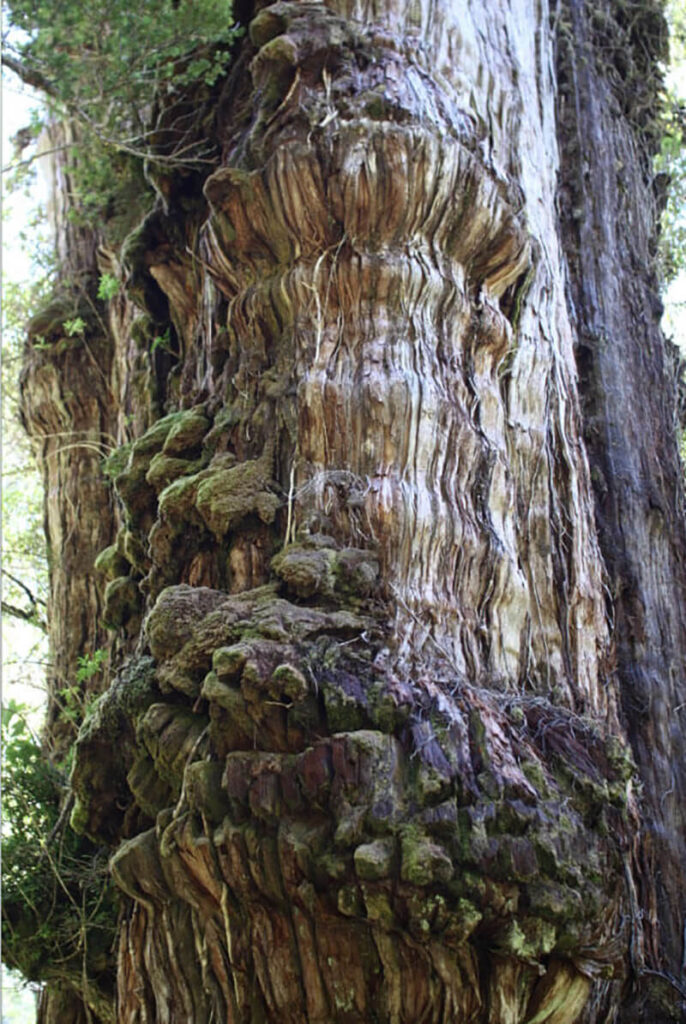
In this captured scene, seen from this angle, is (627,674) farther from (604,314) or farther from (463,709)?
(604,314)

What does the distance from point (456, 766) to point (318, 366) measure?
1.57 meters

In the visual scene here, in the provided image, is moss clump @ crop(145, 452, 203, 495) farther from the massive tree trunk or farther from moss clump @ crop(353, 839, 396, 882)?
moss clump @ crop(353, 839, 396, 882)

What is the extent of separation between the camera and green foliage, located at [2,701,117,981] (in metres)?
4.55

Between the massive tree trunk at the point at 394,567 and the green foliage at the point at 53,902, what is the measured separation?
42 cm

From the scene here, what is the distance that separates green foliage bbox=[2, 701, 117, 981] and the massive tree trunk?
0.42m

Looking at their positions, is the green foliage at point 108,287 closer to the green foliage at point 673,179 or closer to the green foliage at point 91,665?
the green foliage at point 91,665

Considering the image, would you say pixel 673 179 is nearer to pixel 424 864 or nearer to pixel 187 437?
pixel 187 437

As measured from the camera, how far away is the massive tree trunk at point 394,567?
10.1 feet

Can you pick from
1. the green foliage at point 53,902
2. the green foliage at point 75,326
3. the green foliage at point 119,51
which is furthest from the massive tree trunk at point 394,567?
the green foliage at point 75,326

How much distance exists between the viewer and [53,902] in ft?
15.2

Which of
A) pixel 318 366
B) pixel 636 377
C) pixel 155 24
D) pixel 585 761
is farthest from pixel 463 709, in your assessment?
pixel 155 24

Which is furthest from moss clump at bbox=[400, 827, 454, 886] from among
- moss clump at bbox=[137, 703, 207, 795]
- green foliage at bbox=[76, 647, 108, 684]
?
green foliage at bbox=[76, 647, 108, 684]

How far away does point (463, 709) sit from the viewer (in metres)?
3.32

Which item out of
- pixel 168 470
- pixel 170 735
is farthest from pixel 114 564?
pixel 170 735
